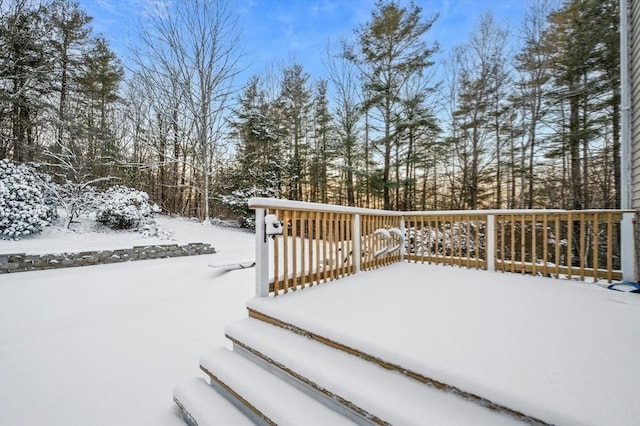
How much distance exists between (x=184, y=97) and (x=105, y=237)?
254 inches

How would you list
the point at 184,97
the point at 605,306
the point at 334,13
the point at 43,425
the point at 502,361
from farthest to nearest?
the point at 184,97 → the point at 334,13 → the point at 605,306 → the point at 43,425 → the point at 502,361

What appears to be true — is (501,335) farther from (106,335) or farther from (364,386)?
(106,335)

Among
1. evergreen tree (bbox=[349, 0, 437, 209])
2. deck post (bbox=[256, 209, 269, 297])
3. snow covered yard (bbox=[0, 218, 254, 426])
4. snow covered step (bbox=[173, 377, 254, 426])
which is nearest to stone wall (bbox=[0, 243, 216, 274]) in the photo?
snow covered yard (bbox=[0, 218, 254, 426])

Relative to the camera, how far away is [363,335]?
1.69 m

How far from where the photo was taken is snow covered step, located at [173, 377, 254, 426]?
5.52 feet

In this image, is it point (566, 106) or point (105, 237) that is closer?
point (105, 237)

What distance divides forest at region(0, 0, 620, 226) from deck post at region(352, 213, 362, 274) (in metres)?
6.93

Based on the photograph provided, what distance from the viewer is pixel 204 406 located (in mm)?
1802

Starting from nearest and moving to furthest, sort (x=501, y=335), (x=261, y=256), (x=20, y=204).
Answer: (x=501, y=335)
(x=261, y=256)
(x=20, y=204)

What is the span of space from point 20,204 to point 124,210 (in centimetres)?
189

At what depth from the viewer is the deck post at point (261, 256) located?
2414 mm

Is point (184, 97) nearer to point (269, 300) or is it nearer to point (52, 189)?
point (52, 189)

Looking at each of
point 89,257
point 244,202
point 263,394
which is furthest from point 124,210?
point 263,394

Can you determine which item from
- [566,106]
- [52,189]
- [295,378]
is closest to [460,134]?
[566,106]
